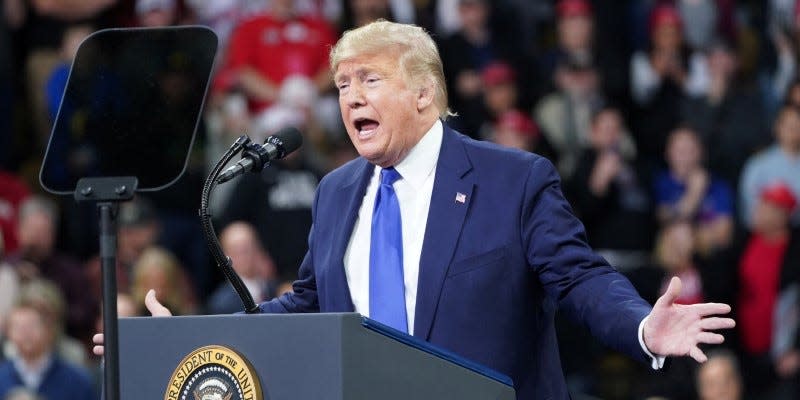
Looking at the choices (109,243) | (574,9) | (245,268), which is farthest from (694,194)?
(109,243)

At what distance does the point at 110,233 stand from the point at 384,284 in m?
0.90

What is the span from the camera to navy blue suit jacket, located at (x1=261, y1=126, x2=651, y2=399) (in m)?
3.46

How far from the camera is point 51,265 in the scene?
796 centimetres

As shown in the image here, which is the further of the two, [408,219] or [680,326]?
[408,219]

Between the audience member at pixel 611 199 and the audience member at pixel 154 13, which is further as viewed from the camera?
the audience member at pixel 611 199

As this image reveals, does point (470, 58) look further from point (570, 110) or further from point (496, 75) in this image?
point (570, 110)

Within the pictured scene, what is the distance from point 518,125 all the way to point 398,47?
5.73 m

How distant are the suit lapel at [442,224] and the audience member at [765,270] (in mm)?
5140

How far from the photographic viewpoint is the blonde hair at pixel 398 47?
361cm

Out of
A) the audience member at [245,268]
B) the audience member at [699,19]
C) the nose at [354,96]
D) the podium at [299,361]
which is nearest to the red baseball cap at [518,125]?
the audience member at [699,19]

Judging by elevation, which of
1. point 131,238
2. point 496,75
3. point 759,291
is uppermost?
point 496,75

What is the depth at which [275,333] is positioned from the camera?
290cm

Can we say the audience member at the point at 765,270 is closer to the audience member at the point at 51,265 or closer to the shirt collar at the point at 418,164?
the audience member at the point at 51,265

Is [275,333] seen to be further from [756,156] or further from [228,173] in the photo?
[756,156]
